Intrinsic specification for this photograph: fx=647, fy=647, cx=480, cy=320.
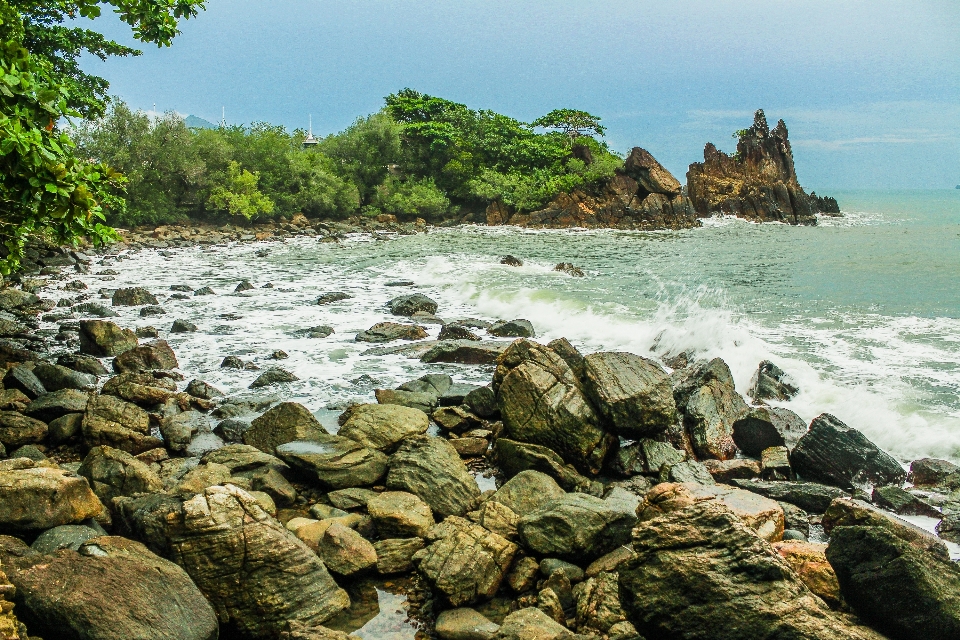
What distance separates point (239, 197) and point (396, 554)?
153ft

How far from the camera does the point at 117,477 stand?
6207mm

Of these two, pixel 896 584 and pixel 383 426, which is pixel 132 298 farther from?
pixel 896 584

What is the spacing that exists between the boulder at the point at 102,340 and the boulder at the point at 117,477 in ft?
23.1

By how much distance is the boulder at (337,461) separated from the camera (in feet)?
22.6

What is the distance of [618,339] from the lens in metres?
15.1

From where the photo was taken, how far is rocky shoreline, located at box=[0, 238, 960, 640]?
4043mm

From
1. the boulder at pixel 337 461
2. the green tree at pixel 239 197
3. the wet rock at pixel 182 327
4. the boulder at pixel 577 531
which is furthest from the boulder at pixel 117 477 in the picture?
the green tree at pixel 239 197

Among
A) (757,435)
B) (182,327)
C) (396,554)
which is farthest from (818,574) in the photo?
(182,327)

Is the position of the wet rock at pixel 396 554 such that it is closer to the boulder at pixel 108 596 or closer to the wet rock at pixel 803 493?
the boulder at pixel 108 596

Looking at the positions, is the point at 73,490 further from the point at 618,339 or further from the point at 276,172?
the point at 276,172

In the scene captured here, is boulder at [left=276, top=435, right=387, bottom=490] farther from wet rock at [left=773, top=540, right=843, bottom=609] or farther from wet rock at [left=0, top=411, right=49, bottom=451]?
wet rock at [left=773, top=540, right=843, bottom=609]

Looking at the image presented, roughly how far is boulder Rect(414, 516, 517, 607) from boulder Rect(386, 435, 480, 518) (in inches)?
32.6

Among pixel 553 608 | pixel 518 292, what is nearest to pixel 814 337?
pixel 518 292

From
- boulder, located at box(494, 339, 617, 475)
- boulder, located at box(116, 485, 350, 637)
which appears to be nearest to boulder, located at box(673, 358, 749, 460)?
boulder, located at box(494, 339, 617, 475)
